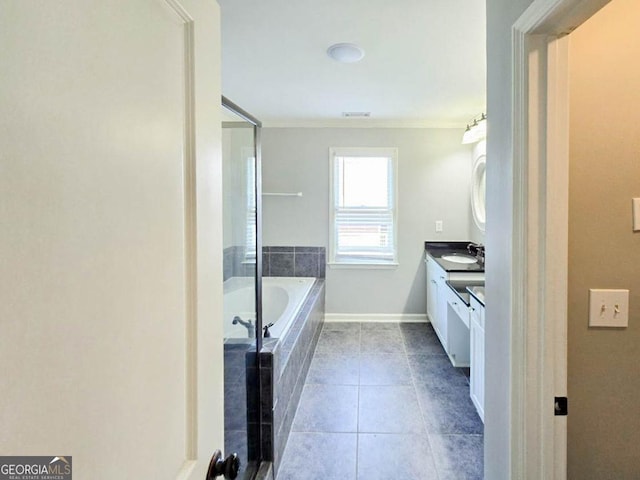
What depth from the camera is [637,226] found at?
1083 mm

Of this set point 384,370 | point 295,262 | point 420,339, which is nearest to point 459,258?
point 420,339

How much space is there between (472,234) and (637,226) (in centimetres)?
333

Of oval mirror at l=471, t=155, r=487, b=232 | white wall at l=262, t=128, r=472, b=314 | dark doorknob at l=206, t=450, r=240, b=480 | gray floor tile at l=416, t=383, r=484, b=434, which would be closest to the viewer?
dark doorknob at l=206, t=450, r=240, b=480

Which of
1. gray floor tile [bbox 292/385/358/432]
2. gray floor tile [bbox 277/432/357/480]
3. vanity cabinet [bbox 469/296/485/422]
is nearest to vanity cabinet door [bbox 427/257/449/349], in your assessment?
vanity cabinet [bbox 469/296/485/422]

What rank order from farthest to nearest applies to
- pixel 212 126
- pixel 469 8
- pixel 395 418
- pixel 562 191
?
pixel 395 418 → pixel 469 8 → pixel 562 191 → pixel 212 126

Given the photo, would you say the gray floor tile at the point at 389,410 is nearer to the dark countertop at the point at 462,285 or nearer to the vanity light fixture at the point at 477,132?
the dark countertop at the point at 462,285

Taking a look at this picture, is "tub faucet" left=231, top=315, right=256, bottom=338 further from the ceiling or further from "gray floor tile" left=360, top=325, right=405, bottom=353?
"gray floor tile" left=360, top=325, right=405, bottom=353

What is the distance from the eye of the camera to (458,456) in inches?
82.2

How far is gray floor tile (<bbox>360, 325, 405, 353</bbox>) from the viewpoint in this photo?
363 centimetres

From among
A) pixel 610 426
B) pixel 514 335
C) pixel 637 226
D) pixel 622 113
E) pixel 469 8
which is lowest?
pixel 610 426

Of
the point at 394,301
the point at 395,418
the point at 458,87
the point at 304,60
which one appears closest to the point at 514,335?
the point at 395,418

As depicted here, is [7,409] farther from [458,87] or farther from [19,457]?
[458,87]

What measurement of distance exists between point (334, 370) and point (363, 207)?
6.75ft
